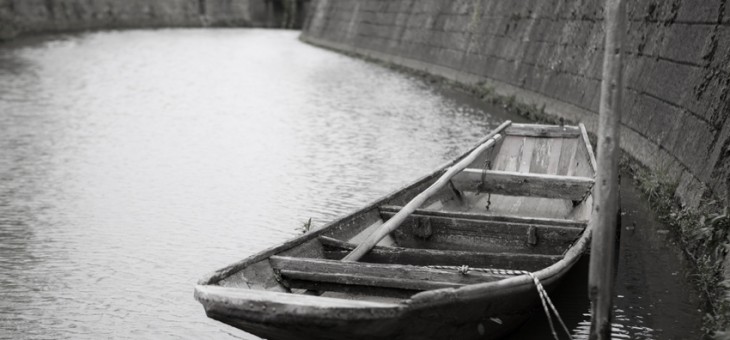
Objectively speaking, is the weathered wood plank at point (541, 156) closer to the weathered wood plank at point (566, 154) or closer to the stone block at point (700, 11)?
the weathered wood plank at point (566, 154)

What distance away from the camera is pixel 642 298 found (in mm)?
7363

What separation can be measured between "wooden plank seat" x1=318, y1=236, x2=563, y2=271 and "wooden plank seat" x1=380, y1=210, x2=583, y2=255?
2.50 ft

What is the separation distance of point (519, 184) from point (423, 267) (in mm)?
3209

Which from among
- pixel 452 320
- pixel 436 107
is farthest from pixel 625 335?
pixel 436 107

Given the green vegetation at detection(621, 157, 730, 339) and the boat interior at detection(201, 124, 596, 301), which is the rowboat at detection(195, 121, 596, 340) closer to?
the boat interior at detection(201, 124, 596, 301)

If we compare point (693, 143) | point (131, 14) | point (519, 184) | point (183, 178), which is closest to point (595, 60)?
point (693, 143)

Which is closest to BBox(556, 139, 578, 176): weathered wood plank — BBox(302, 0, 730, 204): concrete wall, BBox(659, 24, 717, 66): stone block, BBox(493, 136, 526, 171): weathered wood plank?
BBox(493, 136, 526, 171): weathered wood plank

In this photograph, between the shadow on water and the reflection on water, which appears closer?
the shadow on water

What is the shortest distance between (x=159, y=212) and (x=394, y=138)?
19.8ft

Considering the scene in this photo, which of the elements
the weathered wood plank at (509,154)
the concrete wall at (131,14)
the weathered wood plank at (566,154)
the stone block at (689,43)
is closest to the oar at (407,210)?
the weathered wood plank at (509,154)

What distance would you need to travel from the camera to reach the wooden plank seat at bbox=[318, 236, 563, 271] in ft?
21.1

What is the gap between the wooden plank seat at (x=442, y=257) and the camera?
643 cm

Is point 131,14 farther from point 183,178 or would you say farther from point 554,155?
point 554,155

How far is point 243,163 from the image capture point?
13.3 m
